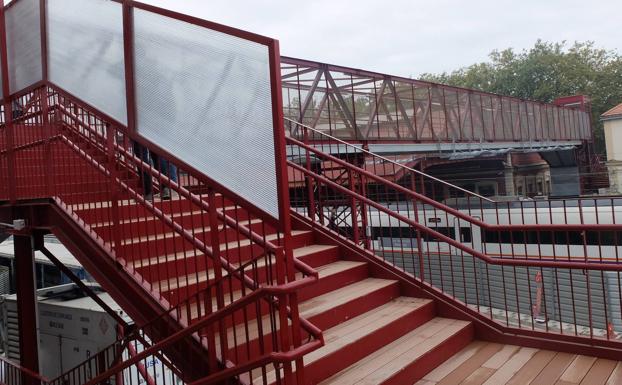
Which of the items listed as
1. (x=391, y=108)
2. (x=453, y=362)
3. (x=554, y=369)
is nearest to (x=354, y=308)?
(x=453, y=362)

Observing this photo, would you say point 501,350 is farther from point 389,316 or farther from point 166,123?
point 166,123

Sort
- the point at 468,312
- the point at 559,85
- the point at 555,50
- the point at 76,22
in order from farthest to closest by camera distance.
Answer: the point at 555,50 → the point at 559,85 → the point at 468,312 → the point at 76,22

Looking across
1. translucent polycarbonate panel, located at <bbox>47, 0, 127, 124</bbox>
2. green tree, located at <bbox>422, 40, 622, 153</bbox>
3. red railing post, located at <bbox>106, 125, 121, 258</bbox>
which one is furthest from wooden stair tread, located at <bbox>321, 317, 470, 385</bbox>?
green tree, located at <bbox>422, 40, 622, 153</bbox>

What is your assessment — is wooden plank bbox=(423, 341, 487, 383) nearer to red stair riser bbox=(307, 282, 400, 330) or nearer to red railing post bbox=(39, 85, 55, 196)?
red stair riser bbox=(307, 282, 400, 330)

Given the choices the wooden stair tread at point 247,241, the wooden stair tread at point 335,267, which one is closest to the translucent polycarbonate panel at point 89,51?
the wooden stair tread at point 247,241

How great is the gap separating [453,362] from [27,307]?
4683 mm

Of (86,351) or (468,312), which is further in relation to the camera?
(86,351)

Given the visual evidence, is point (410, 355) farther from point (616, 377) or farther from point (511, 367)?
point (616, 377)

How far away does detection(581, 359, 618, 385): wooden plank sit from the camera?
3775 mm

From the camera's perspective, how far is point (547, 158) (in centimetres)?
2745

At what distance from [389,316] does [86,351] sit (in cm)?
536

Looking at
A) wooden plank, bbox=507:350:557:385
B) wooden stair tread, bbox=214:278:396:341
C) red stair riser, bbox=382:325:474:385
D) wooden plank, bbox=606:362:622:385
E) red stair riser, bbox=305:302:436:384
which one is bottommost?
wooden plank, bbox=606:362:622:385

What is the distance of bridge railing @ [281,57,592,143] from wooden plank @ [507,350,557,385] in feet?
24.5

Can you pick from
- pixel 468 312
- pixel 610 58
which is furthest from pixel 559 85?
pixel 468 312
